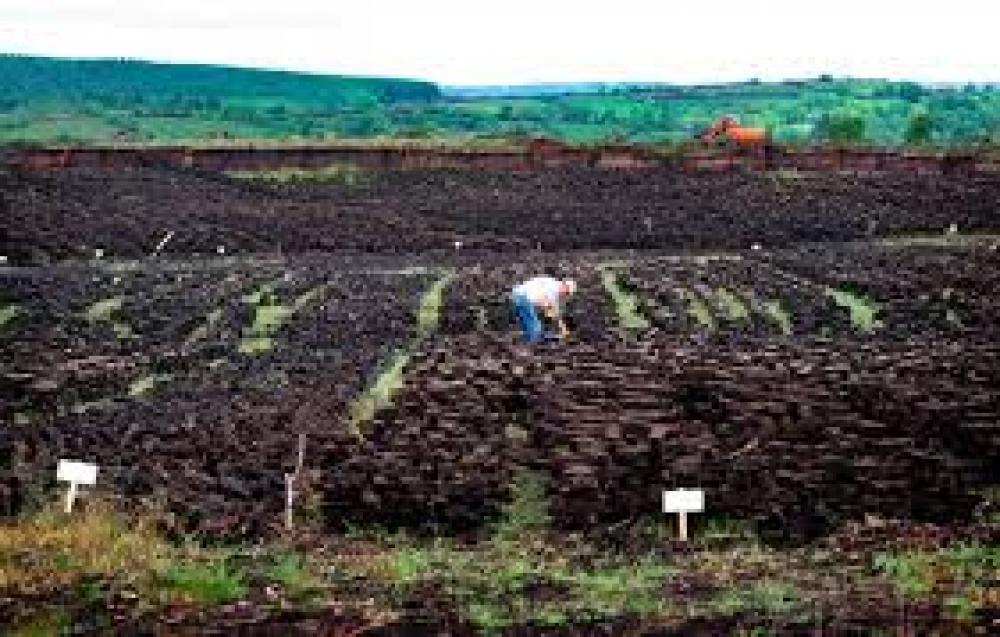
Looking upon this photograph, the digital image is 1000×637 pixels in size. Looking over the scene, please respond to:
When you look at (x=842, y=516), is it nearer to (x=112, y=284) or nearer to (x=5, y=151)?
(x=112, y=284)

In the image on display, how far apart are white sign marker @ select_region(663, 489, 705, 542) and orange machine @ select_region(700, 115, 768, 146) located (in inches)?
1884

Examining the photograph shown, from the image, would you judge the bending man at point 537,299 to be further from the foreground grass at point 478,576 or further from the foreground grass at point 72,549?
the foreground grass at point 72,549

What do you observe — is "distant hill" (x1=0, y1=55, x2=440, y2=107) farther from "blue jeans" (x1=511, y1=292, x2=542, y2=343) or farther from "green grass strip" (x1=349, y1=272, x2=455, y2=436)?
"blue jeans" (x1=511, y1=292, x2=542, y2=343)

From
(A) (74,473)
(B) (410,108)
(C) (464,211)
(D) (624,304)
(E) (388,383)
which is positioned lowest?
(B) (410,108)

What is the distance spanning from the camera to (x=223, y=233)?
46031 millimetres

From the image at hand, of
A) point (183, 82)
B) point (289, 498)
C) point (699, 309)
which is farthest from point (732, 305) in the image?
point (183, 82)

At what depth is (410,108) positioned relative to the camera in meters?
127

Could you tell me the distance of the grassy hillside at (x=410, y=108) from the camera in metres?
96.2

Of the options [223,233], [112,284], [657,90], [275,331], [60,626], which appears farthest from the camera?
[657,90]

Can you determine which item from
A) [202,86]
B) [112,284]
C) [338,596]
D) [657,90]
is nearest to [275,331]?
[112,284]

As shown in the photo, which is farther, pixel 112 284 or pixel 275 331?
pixel 112 284

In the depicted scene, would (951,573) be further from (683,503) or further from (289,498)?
(289,498)

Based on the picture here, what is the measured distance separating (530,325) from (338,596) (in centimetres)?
→ 1286

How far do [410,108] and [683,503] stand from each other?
11532 centimetres
